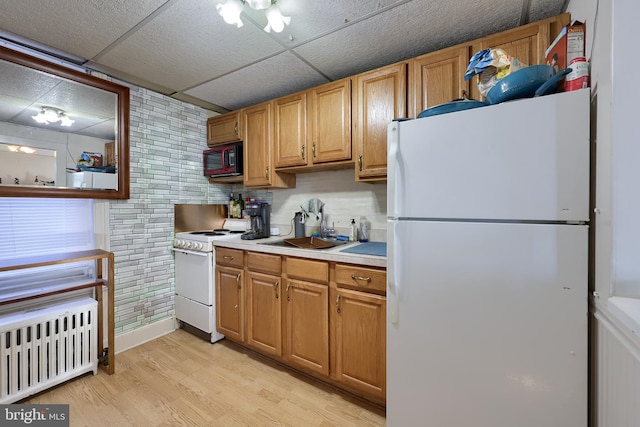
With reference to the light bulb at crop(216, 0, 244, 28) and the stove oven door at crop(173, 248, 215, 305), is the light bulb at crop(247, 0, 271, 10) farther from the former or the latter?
the stove oven door at crop(173, 248, 215, 305)

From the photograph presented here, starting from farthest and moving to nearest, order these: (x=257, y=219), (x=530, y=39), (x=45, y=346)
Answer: (x=257, y=219) < (x=45, y=346) < (x=530, y=39)

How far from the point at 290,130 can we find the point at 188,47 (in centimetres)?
88

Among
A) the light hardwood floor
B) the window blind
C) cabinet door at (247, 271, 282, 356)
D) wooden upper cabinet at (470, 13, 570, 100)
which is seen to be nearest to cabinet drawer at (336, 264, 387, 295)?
cabinet door at (247, 271, 282, 356)

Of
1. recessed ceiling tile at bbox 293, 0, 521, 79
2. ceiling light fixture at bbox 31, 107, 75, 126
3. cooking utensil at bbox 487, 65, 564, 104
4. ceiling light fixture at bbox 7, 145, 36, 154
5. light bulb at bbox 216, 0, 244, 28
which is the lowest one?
ceiling light fixture at bbox 7, 145, 36, 154

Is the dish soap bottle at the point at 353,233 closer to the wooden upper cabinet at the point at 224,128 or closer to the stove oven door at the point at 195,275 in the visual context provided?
the stove oven door at the point at 195,275

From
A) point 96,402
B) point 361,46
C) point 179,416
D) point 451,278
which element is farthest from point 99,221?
point 451,278

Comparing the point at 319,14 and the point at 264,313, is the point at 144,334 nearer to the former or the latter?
the point at 264,313

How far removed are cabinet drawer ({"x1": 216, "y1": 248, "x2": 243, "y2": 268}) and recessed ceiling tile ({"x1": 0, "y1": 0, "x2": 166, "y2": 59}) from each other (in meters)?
1.59

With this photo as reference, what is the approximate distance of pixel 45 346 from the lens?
168cm

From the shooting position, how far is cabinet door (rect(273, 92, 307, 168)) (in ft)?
7.11

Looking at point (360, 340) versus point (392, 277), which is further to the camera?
point (360, 340)

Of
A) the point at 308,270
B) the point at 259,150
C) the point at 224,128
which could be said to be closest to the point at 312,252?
the point at 308,270

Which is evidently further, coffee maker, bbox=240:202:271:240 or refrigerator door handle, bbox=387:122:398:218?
coffee maker, bbox=240:202:271:240

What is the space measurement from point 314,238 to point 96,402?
1.77 metres
